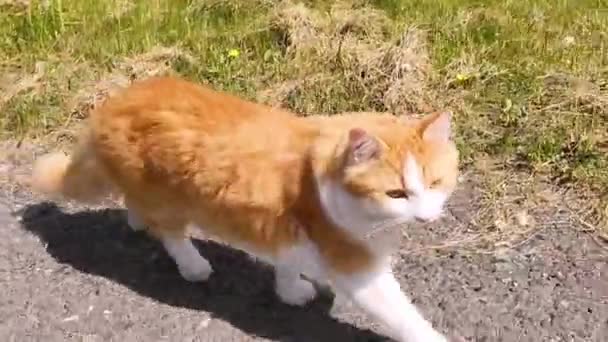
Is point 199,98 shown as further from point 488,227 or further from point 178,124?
point 488,227

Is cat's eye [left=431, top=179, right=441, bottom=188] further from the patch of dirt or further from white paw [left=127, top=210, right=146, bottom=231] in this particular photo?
white paw [left=127, top=210, right=146, bottom=231]

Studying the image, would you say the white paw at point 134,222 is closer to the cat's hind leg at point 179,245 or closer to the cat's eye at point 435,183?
the cat's hind leg at point 179,245

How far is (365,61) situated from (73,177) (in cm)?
180

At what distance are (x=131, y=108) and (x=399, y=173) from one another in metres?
1.11

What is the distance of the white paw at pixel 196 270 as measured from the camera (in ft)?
13.3

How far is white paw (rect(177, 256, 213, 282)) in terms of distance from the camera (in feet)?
13.3

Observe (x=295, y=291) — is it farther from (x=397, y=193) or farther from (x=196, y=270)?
(x=397, y=193)

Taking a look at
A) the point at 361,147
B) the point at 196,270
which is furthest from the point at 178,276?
the point at 361,147

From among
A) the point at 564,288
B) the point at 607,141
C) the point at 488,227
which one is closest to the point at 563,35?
the point at 607,141

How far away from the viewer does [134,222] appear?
14.2 feet

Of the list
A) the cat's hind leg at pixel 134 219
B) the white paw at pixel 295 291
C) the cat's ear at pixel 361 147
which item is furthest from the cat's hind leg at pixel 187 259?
the cat's ear at pixel 361 147

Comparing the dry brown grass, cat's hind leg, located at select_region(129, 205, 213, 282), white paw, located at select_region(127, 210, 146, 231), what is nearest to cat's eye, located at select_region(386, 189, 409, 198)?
cat's hind leg, located at select_region(129, 205, 213, 282)

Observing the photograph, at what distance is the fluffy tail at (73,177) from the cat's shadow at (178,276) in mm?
183

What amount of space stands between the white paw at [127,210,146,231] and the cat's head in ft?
3.72
